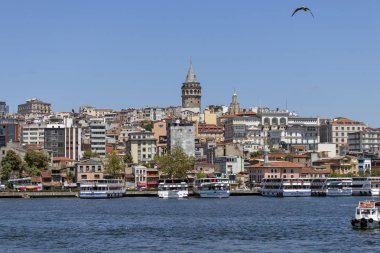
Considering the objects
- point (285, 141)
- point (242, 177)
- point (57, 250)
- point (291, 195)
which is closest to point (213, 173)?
point (242, 177)

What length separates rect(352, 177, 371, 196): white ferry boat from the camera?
12394 centimetres

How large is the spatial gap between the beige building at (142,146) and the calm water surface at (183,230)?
7023 cm

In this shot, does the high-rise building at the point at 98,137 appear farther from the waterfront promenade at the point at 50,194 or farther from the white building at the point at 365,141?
the waterfront promenade at the point at 50,194

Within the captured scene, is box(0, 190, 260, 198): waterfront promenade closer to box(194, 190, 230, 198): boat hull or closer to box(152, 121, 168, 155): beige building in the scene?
box(194, 190, 230, 198): boat hull

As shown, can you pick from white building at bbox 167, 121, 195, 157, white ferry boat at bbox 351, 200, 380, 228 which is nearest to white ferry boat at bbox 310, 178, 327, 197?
white building at bbox 167, 121, 195, 157

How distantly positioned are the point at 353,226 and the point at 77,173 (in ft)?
231

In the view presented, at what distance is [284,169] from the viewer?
134625 millimetres

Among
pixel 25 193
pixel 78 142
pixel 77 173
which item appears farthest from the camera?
pixel 78 142

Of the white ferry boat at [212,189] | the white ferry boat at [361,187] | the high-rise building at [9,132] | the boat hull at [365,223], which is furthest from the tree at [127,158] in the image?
the boat hull at [365,223]

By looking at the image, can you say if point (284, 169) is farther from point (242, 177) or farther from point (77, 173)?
point (77, 173)

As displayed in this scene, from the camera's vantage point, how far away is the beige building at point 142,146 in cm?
16012

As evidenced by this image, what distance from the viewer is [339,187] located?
123000 millimetres

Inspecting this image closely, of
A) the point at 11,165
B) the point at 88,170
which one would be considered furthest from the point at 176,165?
the point at 11,165

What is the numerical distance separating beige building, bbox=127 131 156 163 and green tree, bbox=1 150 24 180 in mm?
34441
